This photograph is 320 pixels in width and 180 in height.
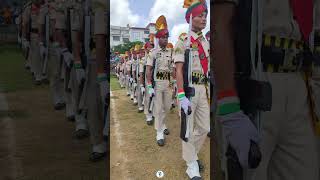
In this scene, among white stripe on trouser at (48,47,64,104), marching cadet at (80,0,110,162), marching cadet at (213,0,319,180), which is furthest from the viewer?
white stripe on trouser at (48,47,64,104)

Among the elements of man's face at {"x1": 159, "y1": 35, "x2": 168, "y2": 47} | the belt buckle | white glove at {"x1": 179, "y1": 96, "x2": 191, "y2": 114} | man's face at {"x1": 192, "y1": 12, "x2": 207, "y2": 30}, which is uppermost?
man's face at {"x1": 192, "y1": 12, "x2": 207, "y2": 30}

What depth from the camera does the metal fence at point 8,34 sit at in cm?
121

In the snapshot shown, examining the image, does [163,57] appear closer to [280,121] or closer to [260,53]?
[260,53]

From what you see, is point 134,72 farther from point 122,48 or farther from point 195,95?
point 195,95

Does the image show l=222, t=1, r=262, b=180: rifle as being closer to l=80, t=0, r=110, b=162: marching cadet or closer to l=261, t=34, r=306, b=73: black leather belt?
l=261, t=34, r=306, b=73: black leather belt

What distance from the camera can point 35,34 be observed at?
1.28 m

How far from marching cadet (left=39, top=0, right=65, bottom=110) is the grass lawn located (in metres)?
0.09

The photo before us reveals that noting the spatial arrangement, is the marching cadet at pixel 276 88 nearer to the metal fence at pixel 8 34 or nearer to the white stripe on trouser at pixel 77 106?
the white stripe on trouser at pixel 77 106

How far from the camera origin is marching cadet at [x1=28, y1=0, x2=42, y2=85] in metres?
1.25

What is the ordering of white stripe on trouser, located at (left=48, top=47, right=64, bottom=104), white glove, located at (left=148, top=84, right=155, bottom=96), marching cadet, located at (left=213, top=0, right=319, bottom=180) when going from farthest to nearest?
white glove, located at (left=148, top=84, right=155, bottom=96), white stripe on trouser, located at (left=48, top=47, right=64, bottom=104), marching cadet, located at (left=213, top=0, right=319, bottom=180)

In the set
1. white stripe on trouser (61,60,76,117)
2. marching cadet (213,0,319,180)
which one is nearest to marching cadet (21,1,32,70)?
white stripe on trouser (61,60,76,117)

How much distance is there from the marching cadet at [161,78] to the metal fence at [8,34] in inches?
20.4

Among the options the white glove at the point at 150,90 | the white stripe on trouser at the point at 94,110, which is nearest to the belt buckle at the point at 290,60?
the white glove at the point at 150,90

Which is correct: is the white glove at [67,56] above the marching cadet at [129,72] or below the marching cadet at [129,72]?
above
